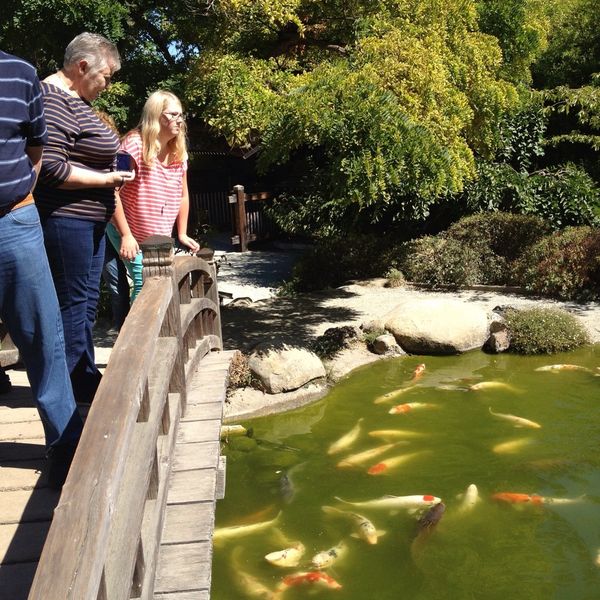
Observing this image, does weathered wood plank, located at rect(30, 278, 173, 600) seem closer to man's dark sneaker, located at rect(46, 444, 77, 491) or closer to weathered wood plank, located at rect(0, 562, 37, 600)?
man's dark sneaker, located at rect(46, 444, 77, 491)

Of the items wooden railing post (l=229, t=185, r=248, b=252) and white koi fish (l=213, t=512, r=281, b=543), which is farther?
wooden railing post (l=229, t=185, r=248, b=252)

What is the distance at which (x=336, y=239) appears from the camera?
15547 millimetres

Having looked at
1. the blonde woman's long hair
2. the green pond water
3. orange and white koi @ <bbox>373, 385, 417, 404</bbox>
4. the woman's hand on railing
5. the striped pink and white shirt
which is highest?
the blonde woman's long hair

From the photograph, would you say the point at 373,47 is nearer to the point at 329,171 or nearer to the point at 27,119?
the point at 329,171

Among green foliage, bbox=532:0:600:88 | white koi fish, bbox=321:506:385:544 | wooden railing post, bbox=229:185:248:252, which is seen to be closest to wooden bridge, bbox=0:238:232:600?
white koi fish, bbox=321:506:385:544

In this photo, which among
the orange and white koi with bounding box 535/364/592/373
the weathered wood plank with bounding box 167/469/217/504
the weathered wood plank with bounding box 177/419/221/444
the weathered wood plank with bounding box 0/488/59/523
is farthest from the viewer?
the orange and white koi with bounding box 535/364/592/373

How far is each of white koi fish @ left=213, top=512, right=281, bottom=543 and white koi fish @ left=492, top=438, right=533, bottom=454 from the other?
8.53ft

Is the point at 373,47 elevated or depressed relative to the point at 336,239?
elevated

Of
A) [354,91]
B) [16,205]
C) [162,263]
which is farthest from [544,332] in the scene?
[16,205]

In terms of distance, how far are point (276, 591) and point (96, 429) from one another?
4.14 meters

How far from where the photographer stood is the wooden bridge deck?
9.22 feet

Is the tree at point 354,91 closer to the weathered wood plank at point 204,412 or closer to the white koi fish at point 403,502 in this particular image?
the white koi fish at point 403,502

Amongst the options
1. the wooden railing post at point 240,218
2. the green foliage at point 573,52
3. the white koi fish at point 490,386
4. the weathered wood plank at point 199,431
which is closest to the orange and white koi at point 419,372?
the white koi fish at point 490,386

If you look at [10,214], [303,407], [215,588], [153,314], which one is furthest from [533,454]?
[10,214]
